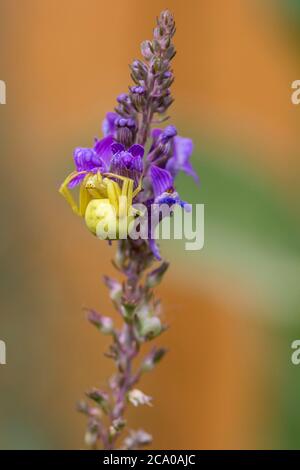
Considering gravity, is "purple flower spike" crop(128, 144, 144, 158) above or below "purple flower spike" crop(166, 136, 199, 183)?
below

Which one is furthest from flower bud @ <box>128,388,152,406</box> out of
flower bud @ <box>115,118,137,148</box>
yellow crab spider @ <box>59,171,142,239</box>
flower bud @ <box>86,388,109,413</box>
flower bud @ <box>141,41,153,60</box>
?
flower bud @ <box>141,41,153,60</box>

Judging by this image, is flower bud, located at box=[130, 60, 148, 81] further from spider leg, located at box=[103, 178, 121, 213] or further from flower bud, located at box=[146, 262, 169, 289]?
flower bud, located at box=[146, 262, 169, 289]

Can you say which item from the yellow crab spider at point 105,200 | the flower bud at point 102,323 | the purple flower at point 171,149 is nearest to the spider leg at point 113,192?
the yellow crab spider at point 105,200

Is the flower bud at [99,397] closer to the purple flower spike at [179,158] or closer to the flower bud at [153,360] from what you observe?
the flower bud at [153,360]

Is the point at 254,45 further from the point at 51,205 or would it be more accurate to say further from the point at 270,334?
the point at 270,334

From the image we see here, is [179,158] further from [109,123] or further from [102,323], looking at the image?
[102,323]

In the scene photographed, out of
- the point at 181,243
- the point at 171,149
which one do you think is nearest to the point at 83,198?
the point at 171,149
